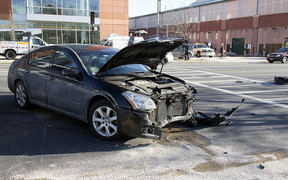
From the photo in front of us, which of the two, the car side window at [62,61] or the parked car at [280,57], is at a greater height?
the parked car at [280,57]

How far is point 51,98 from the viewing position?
18.3 feet

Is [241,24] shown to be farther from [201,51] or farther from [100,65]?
[100,65]

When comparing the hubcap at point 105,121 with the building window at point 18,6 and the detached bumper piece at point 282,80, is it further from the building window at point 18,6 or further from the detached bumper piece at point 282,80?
the building window at point 18,6

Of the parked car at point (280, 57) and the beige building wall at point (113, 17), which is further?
the beige building wall at point (113, 17)

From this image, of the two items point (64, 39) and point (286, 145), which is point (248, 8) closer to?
point (64, 39)

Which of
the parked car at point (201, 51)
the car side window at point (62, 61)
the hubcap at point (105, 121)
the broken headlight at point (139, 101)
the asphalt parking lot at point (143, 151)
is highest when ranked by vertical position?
the parked car at point (201, 51)

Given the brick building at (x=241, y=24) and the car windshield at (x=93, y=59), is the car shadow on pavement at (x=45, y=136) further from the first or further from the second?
the brick building at (x=241, y=24)

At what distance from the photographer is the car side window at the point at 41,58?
5881mm

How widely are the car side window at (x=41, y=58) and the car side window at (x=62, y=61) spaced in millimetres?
231

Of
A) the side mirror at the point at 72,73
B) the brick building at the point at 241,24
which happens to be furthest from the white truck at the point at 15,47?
the brick building at the point at 241,24

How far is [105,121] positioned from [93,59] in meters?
1.47

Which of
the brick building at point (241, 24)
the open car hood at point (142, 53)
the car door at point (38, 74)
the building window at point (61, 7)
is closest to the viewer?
the open car hood at point (142, 53)

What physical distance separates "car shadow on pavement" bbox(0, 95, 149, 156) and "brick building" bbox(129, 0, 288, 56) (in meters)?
38.7

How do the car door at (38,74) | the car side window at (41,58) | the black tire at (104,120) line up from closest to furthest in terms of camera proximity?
the black tire at (104,120), the car door at (38,74), the car side window at (41,58)
